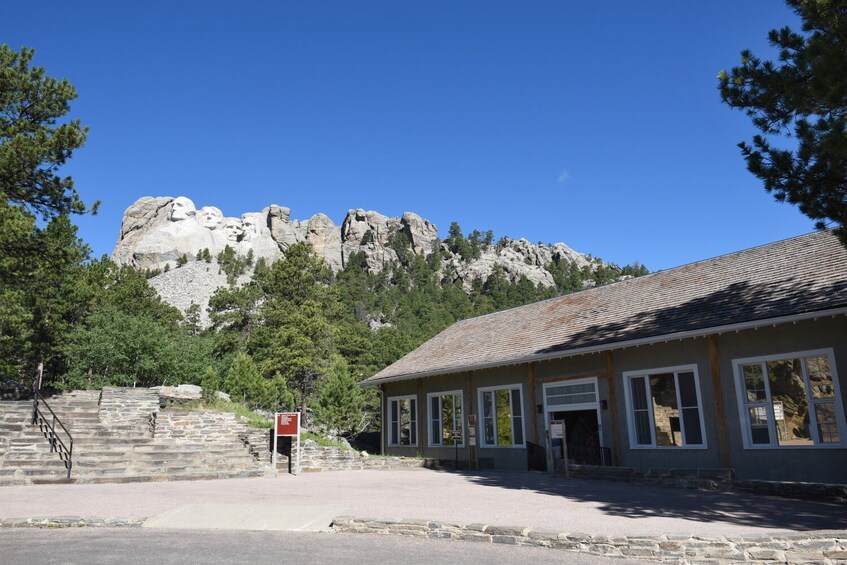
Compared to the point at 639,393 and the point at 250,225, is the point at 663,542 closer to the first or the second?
the point at 639,393

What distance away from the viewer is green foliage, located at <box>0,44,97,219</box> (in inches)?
605

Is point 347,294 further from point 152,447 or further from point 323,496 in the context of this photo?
point 323,496

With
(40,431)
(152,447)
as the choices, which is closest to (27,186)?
(40,431)

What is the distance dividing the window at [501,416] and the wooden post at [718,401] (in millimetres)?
5814

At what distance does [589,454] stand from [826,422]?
6322mm

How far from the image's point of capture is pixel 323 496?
1070cm

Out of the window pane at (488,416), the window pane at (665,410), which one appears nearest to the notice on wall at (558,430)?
the window pane at (665,410)

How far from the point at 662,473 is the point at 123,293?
40.1m

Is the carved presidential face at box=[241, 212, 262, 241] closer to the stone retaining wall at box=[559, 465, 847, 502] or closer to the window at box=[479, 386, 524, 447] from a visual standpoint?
the window at box=[479, 386, 524, 447]

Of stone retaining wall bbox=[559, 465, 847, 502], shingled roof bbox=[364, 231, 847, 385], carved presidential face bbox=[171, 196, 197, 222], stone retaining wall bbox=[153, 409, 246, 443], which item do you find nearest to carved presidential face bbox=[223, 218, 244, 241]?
carved presidential face bbox=[171, 196, 197, 222]

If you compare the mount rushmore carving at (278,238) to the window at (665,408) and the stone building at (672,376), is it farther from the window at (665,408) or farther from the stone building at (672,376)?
the window at (665,408)

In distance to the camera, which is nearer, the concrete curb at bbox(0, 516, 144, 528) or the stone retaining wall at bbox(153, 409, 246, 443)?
the concrete curb at bbox(0, 516, 144, 528)

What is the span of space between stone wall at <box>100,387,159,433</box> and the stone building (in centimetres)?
784

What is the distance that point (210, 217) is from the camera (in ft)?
506
